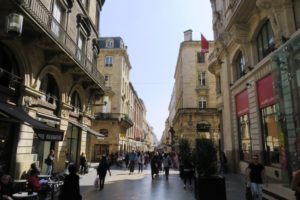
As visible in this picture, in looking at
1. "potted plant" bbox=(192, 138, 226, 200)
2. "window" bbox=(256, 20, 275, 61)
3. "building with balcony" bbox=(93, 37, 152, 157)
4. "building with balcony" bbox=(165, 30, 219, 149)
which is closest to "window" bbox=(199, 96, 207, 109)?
"building with balcony" bbox=(165, 30, 219, 149)

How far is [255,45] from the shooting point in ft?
53.6

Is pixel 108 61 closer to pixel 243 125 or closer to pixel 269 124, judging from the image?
pixel 243 125

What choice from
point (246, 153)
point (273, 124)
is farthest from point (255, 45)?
point (246, 153)

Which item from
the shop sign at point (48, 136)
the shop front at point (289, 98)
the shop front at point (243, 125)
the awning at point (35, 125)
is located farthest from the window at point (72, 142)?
the shop front at point (289, 98)

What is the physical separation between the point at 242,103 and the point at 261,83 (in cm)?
371

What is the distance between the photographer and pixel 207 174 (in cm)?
911

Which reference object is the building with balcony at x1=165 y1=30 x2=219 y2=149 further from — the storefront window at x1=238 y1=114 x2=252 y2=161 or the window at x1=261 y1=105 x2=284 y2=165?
the window at x1=261 y1=105 x2=284 y2=165

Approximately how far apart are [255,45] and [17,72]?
43.7 ft

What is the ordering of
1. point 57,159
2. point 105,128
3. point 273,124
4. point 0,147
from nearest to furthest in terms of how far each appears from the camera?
point 0,147 < point 273,124 < point 57,159 < point 105,128

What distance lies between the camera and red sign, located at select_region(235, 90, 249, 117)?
56.8ft

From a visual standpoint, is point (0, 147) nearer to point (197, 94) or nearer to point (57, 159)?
point (57, 159)

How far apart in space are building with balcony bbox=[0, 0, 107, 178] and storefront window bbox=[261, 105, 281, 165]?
10.2m

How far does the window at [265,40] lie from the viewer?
14102mm

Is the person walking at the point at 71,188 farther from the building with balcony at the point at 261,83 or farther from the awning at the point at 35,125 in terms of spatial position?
the building with balcony at the point at 261,83
